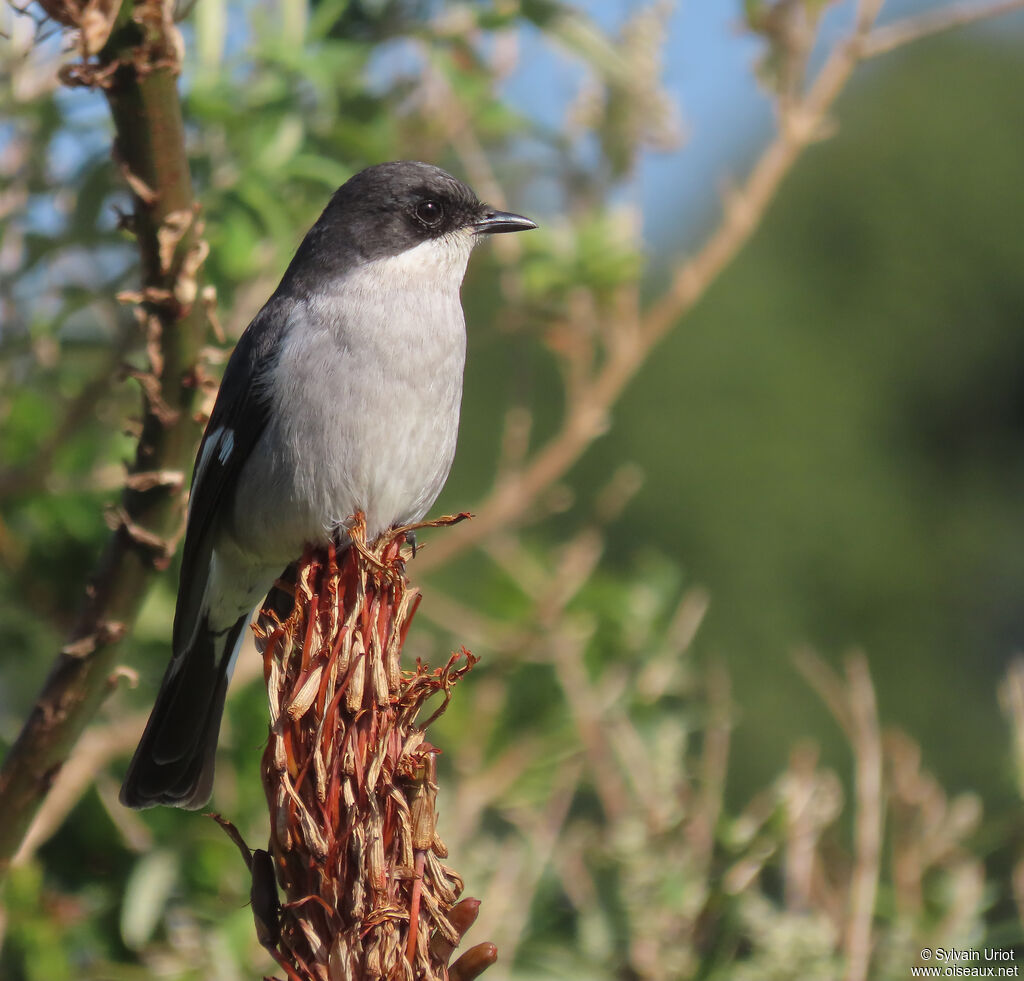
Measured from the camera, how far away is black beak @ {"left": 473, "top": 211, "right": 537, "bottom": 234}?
4.31m

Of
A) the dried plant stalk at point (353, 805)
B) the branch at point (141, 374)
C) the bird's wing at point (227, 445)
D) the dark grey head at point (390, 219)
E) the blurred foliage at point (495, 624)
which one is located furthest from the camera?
the dark grey head at point (390, 219)

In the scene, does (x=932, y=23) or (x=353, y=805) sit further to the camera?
(x=932, y=23)

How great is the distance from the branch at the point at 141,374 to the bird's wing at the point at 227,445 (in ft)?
3.06

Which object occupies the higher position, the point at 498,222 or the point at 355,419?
the point at 498,222

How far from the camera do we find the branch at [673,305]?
424cm

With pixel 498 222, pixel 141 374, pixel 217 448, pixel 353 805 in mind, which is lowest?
pixel 353 805

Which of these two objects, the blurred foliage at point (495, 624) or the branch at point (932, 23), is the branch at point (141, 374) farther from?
the branch at point (932, 23)

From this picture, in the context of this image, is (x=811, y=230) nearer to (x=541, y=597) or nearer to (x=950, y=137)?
(x=950, y=137)

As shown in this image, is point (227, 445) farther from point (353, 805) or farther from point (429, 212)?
point (353, 805)

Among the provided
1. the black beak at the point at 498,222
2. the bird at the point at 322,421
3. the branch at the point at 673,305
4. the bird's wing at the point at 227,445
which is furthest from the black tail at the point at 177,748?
the black beak at the point at 498,222

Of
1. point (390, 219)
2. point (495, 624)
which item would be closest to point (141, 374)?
point (390, 219)

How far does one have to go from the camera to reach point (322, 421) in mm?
3670

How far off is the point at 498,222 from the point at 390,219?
360mm

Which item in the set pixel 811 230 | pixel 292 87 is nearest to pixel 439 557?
pixel 292 87
